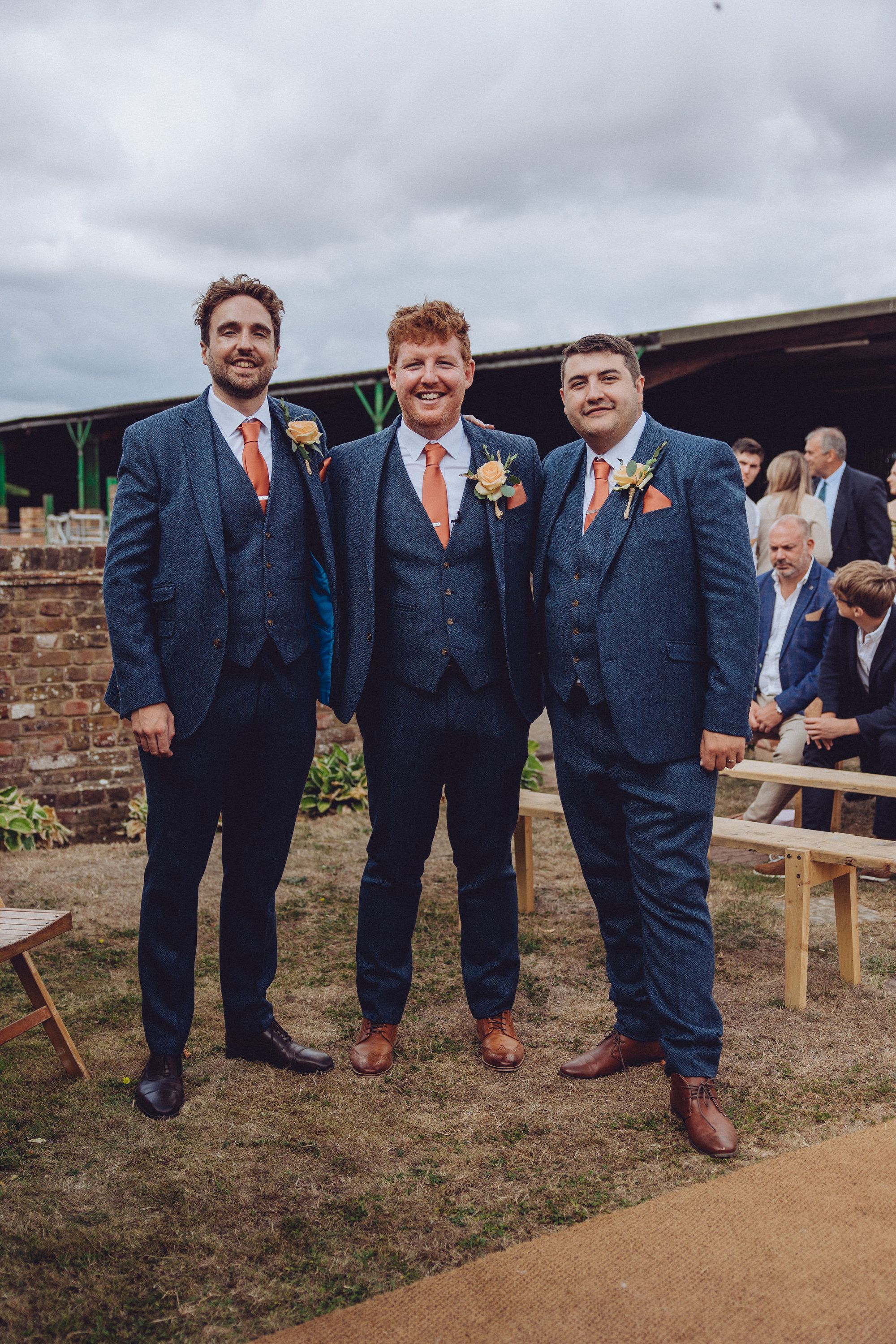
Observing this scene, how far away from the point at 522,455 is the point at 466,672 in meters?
0.71

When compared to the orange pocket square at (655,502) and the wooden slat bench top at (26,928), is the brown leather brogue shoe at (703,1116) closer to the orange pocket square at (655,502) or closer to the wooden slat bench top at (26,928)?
the orange pocket square at (655,502)

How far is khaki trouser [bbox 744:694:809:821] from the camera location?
560 cm

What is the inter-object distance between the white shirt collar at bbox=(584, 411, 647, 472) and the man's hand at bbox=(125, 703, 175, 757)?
1.41 metres

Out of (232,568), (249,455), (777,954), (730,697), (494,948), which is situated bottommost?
(777,954)

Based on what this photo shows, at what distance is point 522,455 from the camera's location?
3271 millimetres

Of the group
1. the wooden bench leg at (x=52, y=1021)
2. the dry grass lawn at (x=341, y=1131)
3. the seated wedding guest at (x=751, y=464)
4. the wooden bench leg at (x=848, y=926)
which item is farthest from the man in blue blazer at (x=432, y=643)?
the seated wedding guest at (x=751, y=464)

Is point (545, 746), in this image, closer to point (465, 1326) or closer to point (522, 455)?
point (522, 455)

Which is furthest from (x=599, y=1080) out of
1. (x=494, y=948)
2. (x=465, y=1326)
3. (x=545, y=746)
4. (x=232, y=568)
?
(x=545, y=746)

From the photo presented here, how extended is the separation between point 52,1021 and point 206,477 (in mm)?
1662

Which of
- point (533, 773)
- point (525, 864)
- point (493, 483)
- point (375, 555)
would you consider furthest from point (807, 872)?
point (533, 773)

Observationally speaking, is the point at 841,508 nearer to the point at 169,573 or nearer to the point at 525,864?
the point at 525,864

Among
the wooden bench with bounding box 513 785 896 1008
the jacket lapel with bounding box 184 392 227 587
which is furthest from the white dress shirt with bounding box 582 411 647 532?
the wooden bench with bounding box 513 785 896 1008

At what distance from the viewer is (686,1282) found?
7.24ft

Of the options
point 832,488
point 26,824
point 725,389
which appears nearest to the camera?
point 26,824
